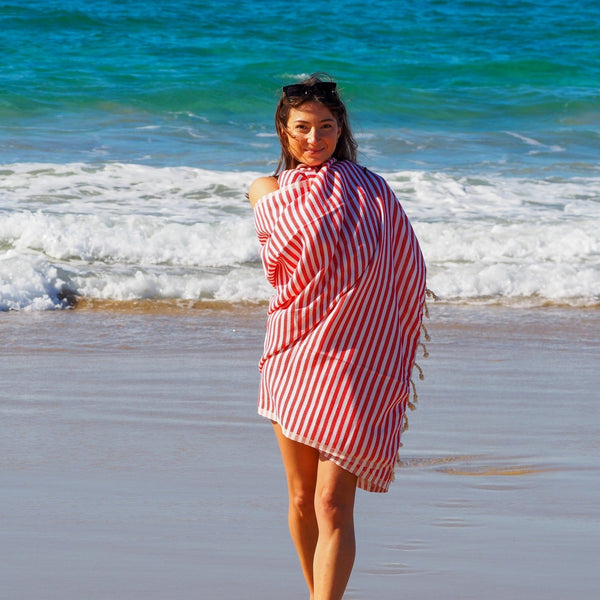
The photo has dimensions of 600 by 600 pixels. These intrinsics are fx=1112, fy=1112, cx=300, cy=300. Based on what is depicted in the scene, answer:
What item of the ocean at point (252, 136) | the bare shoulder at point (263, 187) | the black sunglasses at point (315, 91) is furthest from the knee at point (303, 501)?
the ocean at point (252, 136)

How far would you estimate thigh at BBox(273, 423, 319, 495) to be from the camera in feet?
9.27

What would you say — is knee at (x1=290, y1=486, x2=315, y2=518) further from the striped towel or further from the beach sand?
the beach sand

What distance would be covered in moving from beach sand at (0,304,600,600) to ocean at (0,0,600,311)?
6.41 ft

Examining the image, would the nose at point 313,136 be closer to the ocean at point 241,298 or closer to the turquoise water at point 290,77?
the ocean at point 241,298

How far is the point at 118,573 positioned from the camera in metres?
3.21

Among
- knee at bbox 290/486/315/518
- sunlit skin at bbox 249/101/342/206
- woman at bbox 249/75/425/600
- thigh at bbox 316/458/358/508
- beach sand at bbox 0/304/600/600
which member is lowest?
beach sand at bbox 0/304/600/600

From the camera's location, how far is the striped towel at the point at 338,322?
2.74 m

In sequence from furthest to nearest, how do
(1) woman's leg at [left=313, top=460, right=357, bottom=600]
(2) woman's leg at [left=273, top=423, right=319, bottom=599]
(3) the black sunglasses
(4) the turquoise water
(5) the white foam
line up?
(4) the turquoise water, (5) the white foam, (3) the black sunglasses, (2) woman's leg at [left=273, top=423, right=319, bottom=599], (1) woman's leg at [left=313, top=460, right=357, bottom=600]

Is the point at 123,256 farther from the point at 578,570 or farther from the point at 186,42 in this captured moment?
the point at 186,42

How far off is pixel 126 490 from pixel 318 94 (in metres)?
1.75

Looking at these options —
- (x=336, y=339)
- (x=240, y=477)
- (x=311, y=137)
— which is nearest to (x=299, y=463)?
(x=336, y=339)

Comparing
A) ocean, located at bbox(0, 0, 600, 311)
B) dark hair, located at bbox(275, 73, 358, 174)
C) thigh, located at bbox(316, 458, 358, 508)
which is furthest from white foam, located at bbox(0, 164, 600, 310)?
thigh, located at bbox(316, 458, 358, 508)

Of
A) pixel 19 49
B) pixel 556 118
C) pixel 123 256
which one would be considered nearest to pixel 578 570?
pixel 123 256

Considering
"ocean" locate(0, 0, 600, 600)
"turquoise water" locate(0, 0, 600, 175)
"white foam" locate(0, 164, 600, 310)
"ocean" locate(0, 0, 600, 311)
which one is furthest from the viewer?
"turquoise water" locate(0, 0, 600, 175)
